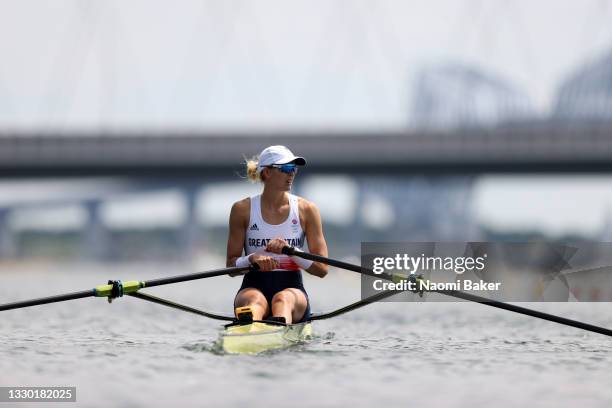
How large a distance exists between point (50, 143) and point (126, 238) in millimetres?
109812

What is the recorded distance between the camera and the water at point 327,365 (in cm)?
988

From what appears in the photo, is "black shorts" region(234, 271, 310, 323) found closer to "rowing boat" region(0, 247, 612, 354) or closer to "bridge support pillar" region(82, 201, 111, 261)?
"rowing boat" region(0, 247, 612, 354)

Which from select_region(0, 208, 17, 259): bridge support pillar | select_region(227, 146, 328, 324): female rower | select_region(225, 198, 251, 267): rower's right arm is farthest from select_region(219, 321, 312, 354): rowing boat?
select_region(0, 208, 17, 259): bridge support pillar

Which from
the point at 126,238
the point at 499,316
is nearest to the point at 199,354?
the point at 499,316

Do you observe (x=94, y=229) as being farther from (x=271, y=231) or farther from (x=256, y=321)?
(x=256, y=321)

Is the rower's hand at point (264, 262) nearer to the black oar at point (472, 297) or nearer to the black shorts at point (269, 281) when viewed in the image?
the black oar at point (472, 297)

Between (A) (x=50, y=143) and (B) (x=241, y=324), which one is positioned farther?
(A) (x=50, y=143)

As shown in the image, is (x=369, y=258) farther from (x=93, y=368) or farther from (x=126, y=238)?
(x=126, y=238)

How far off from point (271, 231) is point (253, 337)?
1385 mm

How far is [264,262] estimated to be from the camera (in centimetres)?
1278

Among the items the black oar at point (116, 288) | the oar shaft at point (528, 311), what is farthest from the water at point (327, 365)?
the black oar at point (116, 288)

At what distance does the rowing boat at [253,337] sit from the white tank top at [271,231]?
35.1 inches

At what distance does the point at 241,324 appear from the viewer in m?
12.5

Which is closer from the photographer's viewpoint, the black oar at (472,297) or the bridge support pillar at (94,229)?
the black oar at (472,297)
